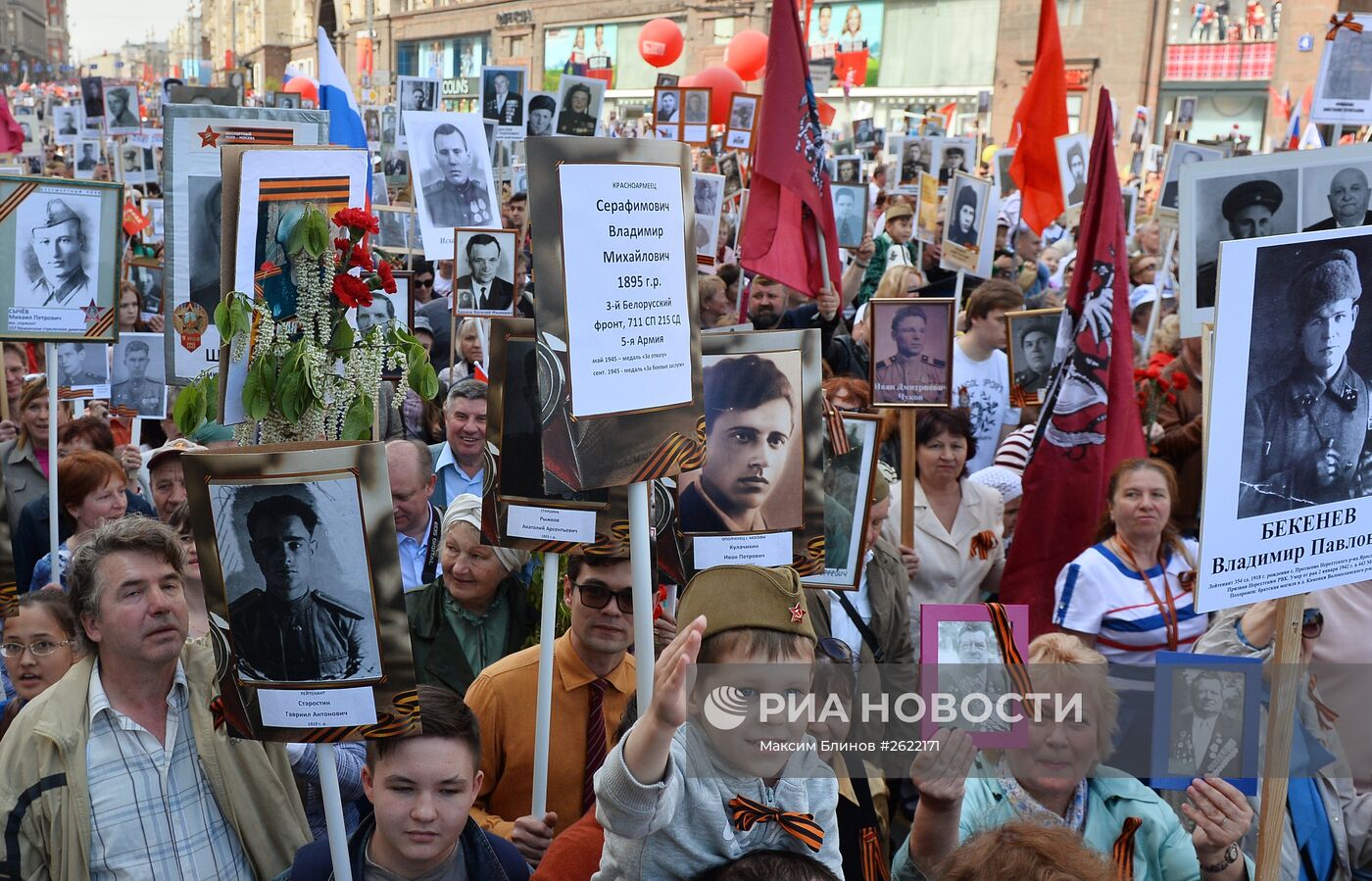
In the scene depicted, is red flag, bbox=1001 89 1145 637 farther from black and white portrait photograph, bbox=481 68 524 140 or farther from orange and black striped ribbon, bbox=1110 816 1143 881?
black and white portrait photograph, bbox=481 68 524 140

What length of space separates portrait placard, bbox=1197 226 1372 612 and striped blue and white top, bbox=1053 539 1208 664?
1.66m

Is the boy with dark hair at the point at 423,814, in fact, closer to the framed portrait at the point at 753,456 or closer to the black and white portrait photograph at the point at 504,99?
the framed portrait at the point at 753,456

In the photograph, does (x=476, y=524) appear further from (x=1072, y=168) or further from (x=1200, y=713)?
(x=1072, y=168)

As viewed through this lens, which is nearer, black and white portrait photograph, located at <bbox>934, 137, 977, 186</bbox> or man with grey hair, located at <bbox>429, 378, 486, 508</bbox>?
man with grey hair, located at <bbox>429, 378, 486, 508</bbox>

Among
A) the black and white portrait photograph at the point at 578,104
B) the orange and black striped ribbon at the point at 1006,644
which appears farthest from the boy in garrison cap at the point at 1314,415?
the black and white portrait photograph at the point at 578,104

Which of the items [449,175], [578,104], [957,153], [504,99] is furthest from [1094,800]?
[957,153]

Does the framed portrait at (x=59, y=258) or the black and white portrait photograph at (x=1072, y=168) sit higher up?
the black and white portrait photograph at (x=1072, y=168)

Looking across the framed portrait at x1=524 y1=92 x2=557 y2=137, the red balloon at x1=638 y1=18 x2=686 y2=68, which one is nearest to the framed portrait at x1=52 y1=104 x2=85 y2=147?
the framed portrait at x1=524 y1=92 x2=557 y2=137

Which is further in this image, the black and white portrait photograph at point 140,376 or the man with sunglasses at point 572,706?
the black and white portrait photograph at point 140,376

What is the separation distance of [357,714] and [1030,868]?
1.25 metres

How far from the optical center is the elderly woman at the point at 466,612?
389 cm

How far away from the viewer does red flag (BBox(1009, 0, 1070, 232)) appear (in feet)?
29.5

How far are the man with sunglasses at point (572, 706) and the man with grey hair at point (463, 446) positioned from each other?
2.05 metres

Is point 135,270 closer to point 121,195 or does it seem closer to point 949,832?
point 121,195
